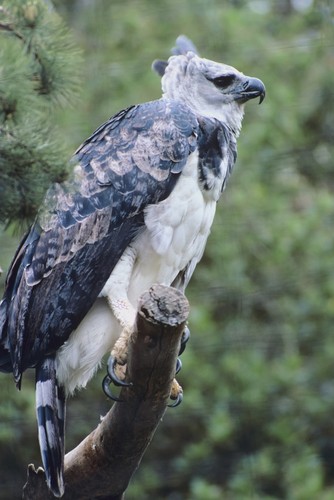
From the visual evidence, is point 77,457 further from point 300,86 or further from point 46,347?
point 300,86

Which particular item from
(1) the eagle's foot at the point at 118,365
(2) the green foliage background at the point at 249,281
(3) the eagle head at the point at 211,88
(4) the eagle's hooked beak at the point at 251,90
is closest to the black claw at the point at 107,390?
(1) the eagle's foot at the point at 118,365

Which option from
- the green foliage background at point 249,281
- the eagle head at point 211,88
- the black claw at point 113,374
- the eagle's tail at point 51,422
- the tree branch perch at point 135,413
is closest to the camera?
the tree branch perch at point 135,413

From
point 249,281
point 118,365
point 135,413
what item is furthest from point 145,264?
point 249,281

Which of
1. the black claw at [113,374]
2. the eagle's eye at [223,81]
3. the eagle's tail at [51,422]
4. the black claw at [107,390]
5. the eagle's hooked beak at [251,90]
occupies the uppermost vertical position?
the eagle's eye at [223,81]

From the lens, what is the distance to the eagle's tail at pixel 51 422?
2.56m

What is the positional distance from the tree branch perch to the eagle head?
91 cm

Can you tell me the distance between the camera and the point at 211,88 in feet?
10.2

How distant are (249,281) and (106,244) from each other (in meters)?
2.25

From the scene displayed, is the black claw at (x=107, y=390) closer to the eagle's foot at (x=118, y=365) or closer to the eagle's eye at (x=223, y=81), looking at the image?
the eagle's foot at (x=118, y=365)

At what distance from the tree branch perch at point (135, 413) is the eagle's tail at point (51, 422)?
58mm

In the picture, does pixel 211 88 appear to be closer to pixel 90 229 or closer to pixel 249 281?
pixel 90 229

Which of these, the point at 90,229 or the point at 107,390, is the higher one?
the point at 90,229

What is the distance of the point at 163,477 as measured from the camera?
4.78 metres

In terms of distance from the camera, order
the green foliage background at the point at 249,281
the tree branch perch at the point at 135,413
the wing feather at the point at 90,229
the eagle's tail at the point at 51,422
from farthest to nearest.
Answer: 1. the green foliage background at the point at 249,281
2. the wing feather at the point at 90,229
3. the eagle's tail at the point at 51,422
4. the tree branch perch at the point at 135,413
